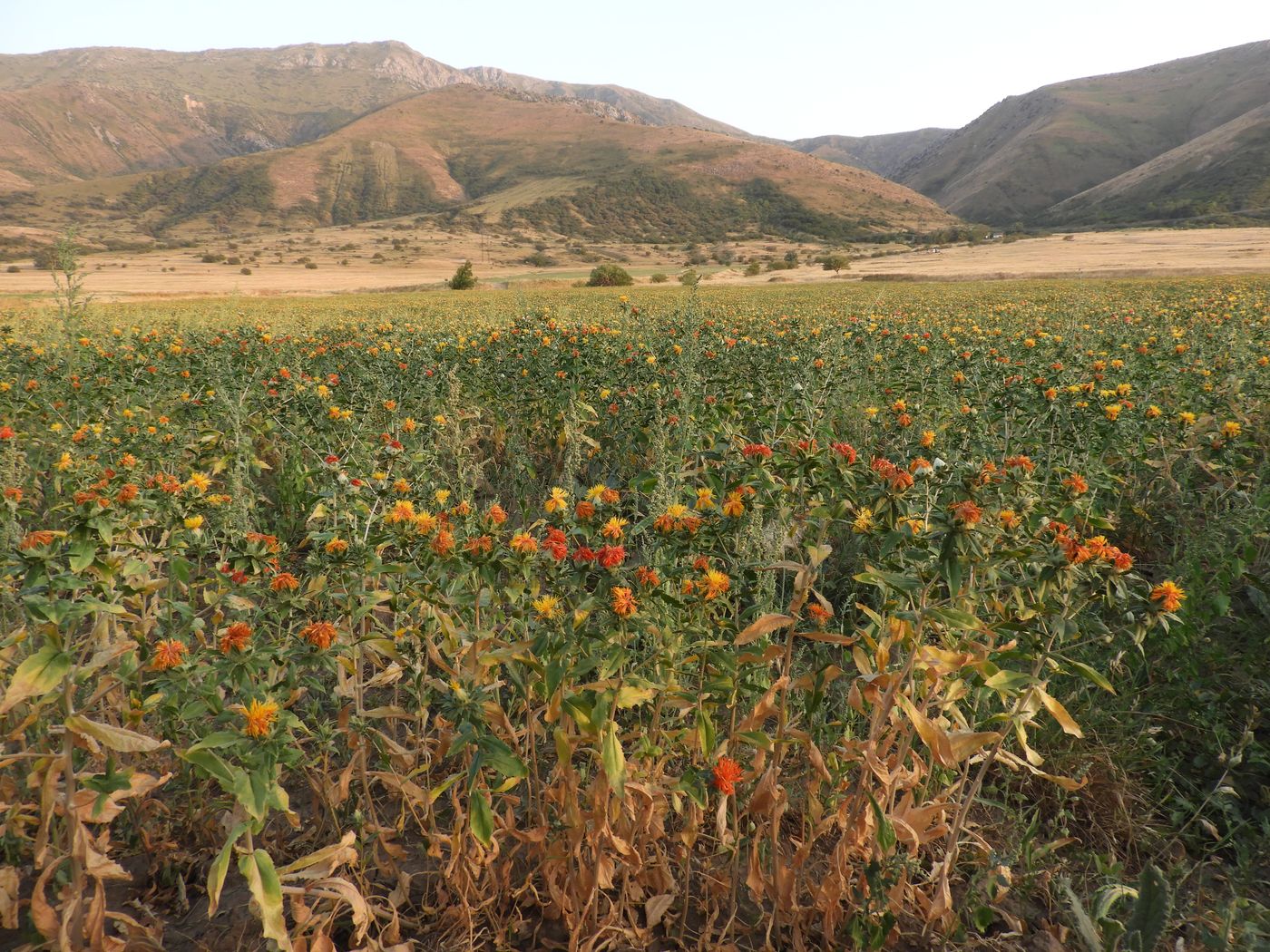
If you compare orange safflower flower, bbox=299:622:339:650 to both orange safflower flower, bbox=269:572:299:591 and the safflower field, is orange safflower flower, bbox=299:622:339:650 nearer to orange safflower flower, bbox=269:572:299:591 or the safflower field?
the safflower field

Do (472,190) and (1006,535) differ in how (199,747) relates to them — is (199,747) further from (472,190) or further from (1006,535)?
(472,190)

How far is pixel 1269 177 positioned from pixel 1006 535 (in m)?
132

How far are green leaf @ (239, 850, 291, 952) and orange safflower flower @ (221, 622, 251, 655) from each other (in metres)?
0.48

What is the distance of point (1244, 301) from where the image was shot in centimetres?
951

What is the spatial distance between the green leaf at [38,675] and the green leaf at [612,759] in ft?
4.06

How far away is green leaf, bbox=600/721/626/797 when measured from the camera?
150cm

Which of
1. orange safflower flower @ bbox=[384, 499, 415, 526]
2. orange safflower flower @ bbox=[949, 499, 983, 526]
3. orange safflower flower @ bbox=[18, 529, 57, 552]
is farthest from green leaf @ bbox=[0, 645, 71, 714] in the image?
orange safflower flower @ bbox=[949, 499, 983, 526]

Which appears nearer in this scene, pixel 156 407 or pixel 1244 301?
pixel 156 407

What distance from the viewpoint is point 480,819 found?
5.05 ft

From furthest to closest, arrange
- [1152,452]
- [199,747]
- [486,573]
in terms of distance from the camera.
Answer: [1152,452], [486,573], [199,747]

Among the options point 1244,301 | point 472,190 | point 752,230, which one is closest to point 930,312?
point 1244,301

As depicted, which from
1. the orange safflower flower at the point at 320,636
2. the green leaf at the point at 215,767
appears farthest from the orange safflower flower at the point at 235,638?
the green leaf at the point at 215,767

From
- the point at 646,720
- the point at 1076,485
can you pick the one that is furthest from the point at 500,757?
the point at 1076,485

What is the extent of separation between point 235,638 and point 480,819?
754mm
